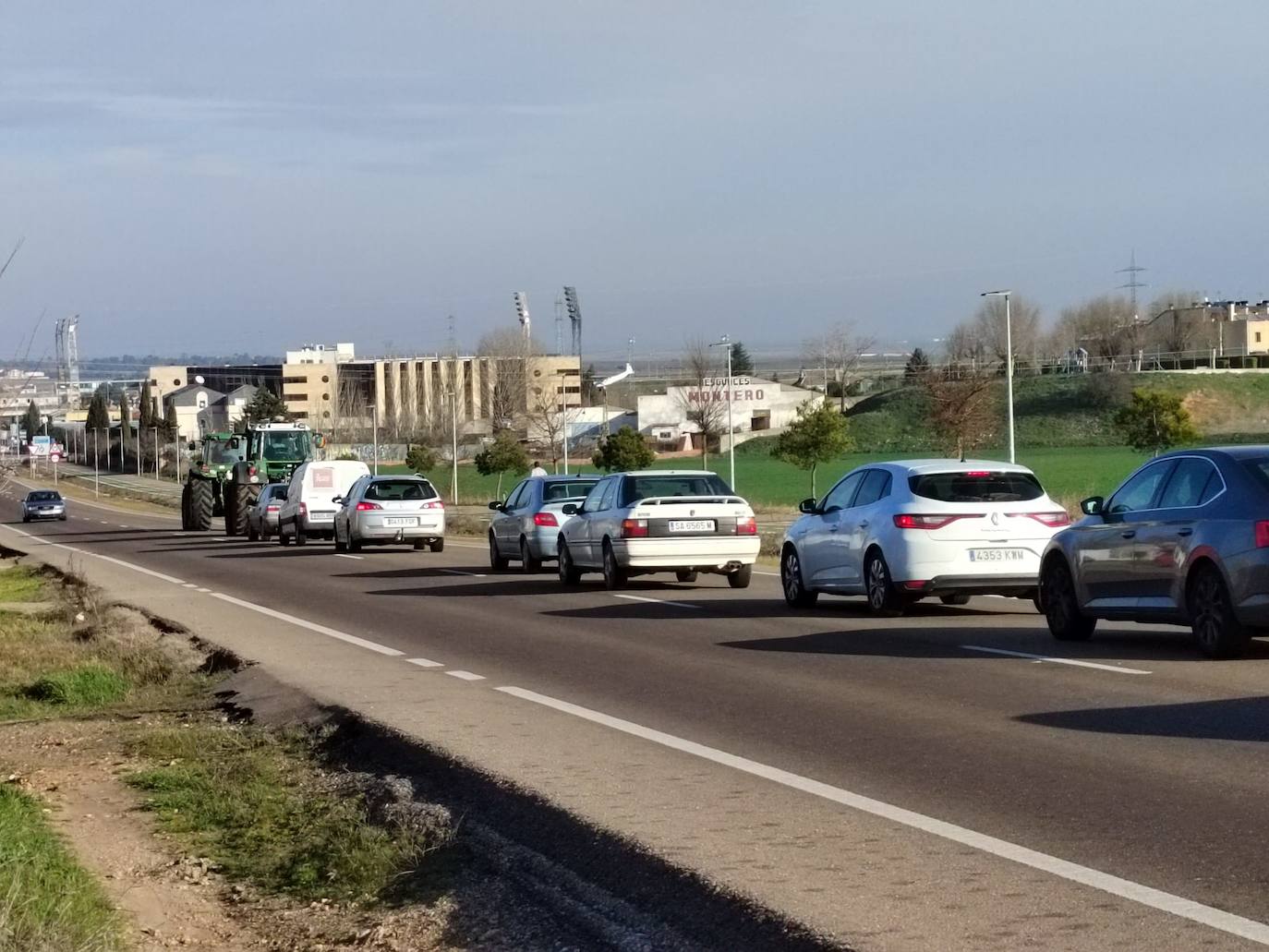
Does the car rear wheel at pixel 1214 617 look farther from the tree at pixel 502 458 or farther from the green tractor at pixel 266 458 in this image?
the tree at pixel 502 458

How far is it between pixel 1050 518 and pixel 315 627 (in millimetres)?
7615

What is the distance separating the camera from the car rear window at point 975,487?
59.9 feet

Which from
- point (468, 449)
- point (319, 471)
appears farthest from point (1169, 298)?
point (319, 471)

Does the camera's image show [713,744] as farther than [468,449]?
No

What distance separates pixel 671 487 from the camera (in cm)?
2477

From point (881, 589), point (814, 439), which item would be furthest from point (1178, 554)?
point (814, 439)

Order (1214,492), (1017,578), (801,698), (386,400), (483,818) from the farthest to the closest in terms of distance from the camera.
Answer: (386,400) < (1017,578) < (1214,492) < (801,698) < (483,818)

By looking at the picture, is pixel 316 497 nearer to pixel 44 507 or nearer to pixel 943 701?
pixel 943 701

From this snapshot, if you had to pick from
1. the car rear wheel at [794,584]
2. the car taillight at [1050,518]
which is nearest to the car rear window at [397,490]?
the car rear wheel at [794,584]

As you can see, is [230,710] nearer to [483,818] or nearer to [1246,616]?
[483,818]

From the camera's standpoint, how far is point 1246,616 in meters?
13.2

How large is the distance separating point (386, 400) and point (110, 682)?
16856 centimetres

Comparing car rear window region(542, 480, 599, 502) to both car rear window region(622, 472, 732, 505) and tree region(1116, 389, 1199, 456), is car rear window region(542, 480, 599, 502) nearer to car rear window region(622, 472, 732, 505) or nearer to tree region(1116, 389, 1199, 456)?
car rear window region(622, 472, 732, 505)

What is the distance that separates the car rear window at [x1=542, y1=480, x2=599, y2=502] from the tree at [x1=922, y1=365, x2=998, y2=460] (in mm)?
43534
